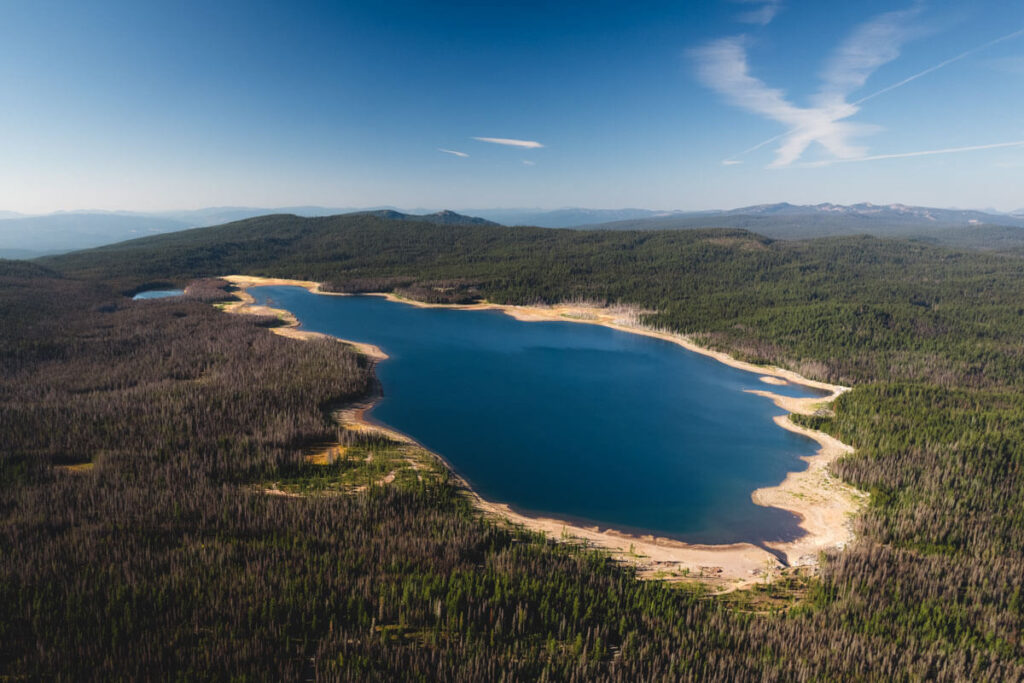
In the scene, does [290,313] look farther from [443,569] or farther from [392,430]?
[443,569]

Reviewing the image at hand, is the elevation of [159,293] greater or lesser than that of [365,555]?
greater

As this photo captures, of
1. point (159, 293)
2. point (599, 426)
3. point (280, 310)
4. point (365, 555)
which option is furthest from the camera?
point (159, 293)

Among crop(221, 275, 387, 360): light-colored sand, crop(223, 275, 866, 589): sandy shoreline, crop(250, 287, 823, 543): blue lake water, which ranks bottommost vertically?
crop(223, 275, 866, 589): sandy shoreline

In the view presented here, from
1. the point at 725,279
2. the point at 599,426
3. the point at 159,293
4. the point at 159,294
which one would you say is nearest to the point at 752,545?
the point at 599,426

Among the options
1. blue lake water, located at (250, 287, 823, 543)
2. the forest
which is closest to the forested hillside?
the forest

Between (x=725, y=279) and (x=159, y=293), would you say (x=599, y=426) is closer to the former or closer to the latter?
(x=725, y=279)

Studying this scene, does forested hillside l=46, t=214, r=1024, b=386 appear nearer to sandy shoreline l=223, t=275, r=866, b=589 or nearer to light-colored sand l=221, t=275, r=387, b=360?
light-colored sand l=221, t=275, r=387, b=360

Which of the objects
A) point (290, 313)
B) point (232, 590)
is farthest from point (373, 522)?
point (290, 313)
